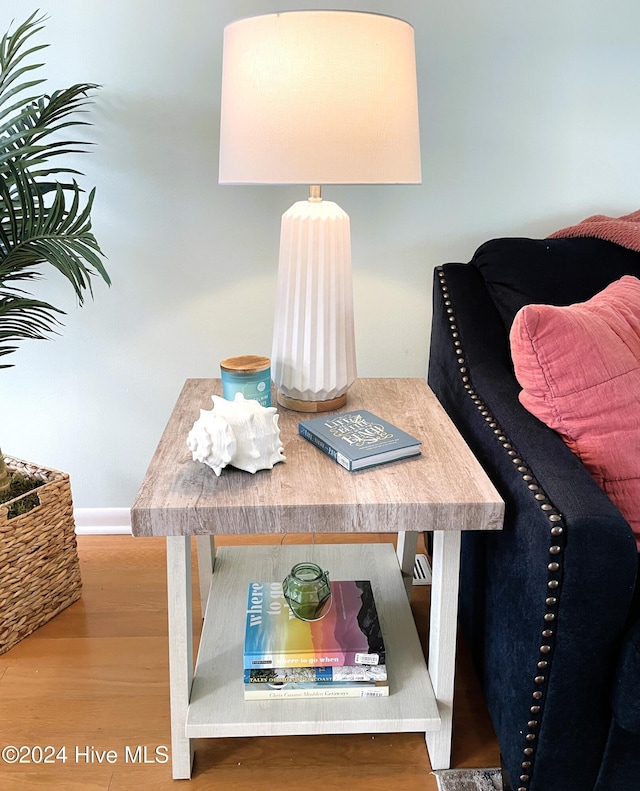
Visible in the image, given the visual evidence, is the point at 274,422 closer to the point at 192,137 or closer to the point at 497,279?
the point at 497,279

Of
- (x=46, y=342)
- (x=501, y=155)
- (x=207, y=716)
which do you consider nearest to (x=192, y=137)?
(x=46, y=342)

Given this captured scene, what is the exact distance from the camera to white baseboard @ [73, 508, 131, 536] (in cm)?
196

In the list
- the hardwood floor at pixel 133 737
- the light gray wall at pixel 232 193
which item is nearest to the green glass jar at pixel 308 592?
the hardwood floor at pixel 133 737

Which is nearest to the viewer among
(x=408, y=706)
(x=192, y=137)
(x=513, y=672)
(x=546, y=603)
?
(x=546, y=603)

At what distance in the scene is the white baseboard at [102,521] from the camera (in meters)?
1.96

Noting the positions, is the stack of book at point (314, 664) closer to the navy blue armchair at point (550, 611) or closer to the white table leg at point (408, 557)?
the navy blue armchair at point (550, 611)

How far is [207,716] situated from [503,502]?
613 mm

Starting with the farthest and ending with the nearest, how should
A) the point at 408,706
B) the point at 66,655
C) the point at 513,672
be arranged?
the point at 66,655, the point at 408,706, the point at 513,672

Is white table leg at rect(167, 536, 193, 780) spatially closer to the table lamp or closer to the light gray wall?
the table lamp

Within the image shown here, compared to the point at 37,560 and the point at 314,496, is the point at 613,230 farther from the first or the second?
the point at 37,560

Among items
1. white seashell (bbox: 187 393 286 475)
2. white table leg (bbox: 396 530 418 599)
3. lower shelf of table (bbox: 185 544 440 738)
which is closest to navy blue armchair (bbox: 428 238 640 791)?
lower shelf of table (bbox: 185 544 440 738)

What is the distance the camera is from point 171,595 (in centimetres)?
112

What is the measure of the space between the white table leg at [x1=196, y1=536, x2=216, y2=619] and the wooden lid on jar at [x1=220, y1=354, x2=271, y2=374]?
1.36ft

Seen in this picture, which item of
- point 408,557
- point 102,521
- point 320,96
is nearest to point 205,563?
point 408,557
